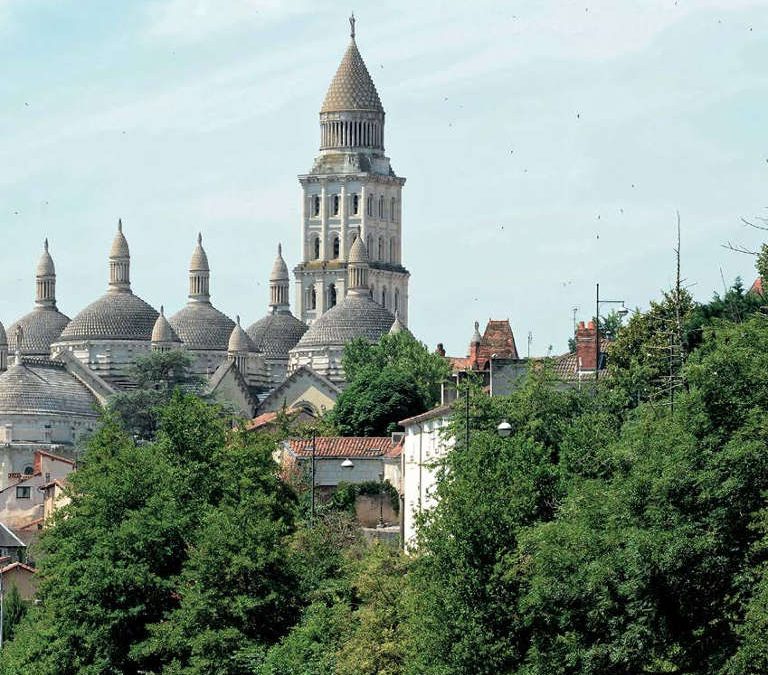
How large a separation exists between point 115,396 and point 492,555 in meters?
102

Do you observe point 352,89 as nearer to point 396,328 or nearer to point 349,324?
point 349,324

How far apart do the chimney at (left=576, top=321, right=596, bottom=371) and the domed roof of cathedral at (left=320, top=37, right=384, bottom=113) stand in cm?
10450

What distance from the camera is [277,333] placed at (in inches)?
6924

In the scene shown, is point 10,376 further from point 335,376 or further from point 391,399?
point 391,399

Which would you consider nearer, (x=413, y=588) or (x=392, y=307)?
(x=413, y=588)

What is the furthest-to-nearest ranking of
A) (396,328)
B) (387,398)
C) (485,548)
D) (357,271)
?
(357,271) → (396,328) → (387,398) → (485,548)

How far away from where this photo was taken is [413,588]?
170ft

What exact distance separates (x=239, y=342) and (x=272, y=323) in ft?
30.2

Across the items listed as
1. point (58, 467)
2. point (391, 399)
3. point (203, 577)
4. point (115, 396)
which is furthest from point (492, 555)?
point (115, 396)

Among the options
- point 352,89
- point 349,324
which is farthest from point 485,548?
point 352,89

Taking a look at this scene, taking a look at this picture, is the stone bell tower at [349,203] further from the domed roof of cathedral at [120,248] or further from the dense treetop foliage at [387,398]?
the dense treetop foliage at [387,398]

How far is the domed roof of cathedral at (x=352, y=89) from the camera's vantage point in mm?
179250

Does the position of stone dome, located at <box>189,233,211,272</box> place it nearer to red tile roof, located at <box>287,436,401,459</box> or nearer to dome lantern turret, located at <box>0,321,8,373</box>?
dome lantern turret, located at <box>0,321,8,373</box>

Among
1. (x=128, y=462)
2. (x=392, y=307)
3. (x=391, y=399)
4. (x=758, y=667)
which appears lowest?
(x=758, y=667)
